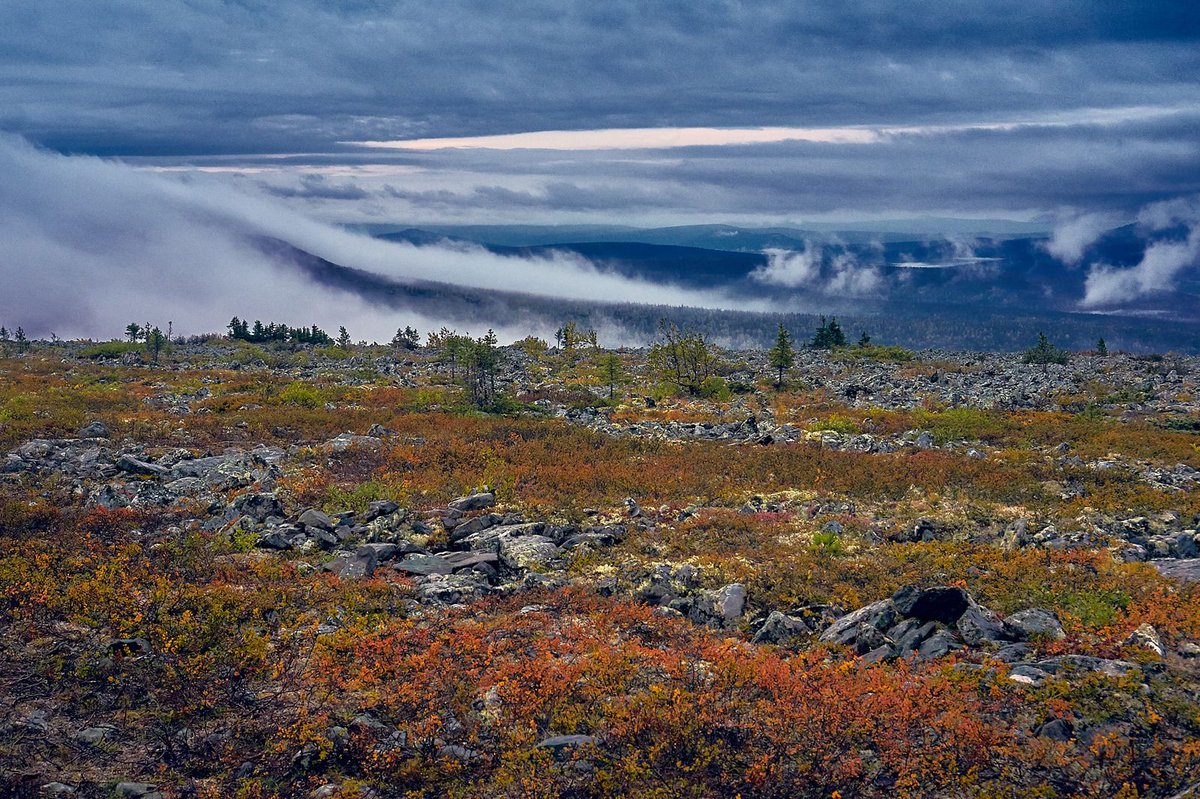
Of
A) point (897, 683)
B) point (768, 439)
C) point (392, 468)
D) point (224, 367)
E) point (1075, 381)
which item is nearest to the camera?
point (897, 683)

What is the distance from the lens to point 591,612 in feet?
48.1

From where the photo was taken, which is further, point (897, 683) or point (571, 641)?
point (571, 641)

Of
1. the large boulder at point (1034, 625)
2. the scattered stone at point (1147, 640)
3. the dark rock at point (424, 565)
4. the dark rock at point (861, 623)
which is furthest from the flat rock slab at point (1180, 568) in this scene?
the dark rock at point (424, 565)

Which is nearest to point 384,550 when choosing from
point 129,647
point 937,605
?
point 129,647

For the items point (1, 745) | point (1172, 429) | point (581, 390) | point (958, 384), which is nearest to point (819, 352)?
point (958, 384)

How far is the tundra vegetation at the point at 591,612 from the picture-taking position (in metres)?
9.64

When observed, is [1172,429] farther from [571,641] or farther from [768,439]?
[571,641]

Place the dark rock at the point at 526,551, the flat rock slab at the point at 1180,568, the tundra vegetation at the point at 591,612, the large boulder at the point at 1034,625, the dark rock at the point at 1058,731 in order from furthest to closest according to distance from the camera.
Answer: the dark rock at the point at 526,551 → the flat rock slab at the point at 1180,568 → the large boulder at the point at 1034,625 → the dark rock at the point at 1058,731 → the tundra vegetation at the point at 591,612

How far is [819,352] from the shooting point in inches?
3150

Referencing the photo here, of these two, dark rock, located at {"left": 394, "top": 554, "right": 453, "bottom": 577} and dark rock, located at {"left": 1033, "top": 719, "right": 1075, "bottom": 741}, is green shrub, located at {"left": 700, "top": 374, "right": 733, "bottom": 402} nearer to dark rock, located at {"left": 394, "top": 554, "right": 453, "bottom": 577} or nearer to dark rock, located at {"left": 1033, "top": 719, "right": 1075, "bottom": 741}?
dark rock, located at {"left": 394, "top": 554, "right": 453, "bottom": 577}

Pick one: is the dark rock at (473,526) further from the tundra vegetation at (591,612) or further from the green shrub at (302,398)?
the green shrub at (302,398)

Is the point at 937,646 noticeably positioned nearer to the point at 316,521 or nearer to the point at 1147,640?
the point at 1147,640

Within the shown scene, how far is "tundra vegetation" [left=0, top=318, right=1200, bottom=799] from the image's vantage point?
964 cm

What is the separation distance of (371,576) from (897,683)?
10.6 m
